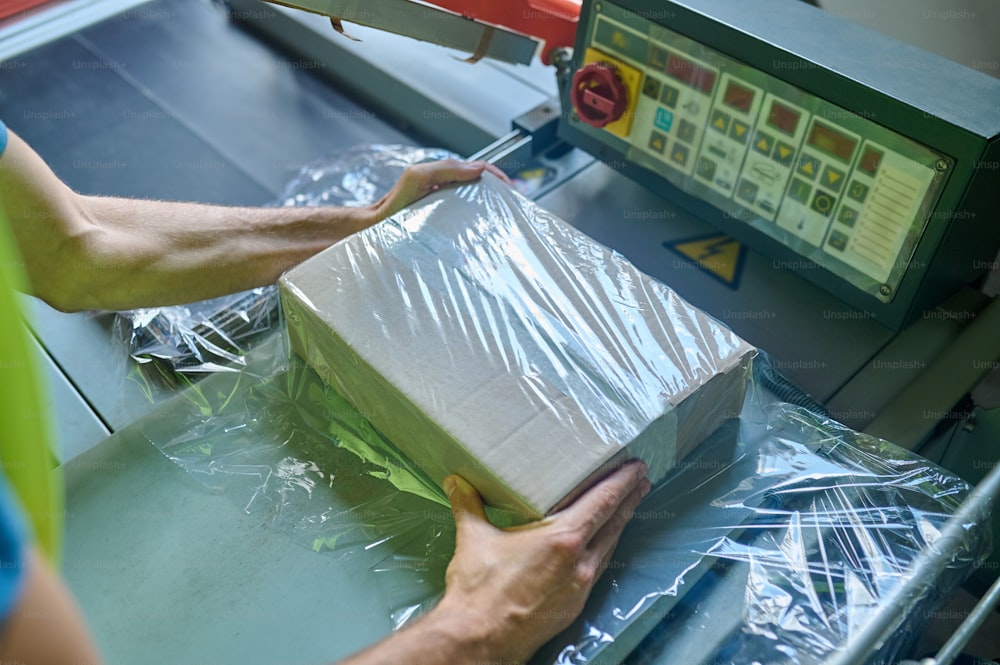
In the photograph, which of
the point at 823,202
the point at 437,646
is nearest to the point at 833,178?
the point at 823,202

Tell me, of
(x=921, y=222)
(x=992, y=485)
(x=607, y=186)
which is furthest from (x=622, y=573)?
(x=607, y=186)

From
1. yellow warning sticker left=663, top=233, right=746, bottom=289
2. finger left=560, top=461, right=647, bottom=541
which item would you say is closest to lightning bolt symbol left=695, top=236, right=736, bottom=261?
yellow warning sticker left=663, top=233, right=746, bottom=289

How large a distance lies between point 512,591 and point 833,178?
0.60m

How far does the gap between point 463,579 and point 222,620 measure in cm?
24

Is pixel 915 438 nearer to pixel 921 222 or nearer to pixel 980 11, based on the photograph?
pixel 921 222

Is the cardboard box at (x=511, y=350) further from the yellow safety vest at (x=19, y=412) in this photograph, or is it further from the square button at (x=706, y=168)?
the yellow safety vest at (x=19, y=412)

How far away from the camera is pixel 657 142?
1.12 m

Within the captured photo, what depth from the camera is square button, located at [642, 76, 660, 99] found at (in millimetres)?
1085

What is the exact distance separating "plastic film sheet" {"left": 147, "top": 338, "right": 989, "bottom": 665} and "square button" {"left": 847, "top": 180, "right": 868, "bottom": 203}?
9.7 inches

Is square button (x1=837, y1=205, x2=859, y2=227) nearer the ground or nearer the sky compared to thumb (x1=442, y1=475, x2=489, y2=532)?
nearer the sky

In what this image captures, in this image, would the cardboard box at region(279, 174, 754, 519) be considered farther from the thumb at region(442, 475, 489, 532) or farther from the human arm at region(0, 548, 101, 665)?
the human arm at region(0, 548, 101, 665)

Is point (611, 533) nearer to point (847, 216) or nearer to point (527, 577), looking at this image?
point (527, 577)

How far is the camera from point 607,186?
4.12 ft

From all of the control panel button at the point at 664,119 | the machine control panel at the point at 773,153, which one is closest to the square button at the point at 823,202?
the machine control panel at the point at 773,153
